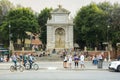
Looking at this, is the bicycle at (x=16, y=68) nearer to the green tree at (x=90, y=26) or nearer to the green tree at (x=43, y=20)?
the green tree at (x=90, y=26)

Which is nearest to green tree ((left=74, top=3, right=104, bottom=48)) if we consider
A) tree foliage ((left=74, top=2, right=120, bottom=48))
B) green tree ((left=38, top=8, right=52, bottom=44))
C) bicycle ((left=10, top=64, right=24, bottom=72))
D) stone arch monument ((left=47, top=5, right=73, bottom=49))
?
tree foliage ((left=74, top=2, right=120, bottom=48))

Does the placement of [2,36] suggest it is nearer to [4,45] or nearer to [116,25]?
[4,45]

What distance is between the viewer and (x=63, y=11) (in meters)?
77.4

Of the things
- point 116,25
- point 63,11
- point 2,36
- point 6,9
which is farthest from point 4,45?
point 116,25

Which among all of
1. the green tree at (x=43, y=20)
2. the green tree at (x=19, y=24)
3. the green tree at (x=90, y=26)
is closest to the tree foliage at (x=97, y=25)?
the green tree at (x=90, y=26)

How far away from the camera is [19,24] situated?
8269cm

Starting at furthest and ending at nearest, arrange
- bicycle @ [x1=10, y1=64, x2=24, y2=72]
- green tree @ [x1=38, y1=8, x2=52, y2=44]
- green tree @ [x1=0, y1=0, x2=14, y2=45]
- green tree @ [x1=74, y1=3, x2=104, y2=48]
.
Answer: green tree @ [x1=0, y1=0, x2=14, y2=45] < green tree @ [x1=38, y1=8, x2=52, y2=44] < green tree @ [x1=74, y1=3, x2=104, y2=48] < bicycle @ [x1=10, y1=64, x2=24, y2=72]

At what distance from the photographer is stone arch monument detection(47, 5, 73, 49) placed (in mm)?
75625

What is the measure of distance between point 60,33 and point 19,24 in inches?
438

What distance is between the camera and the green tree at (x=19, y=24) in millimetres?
82875

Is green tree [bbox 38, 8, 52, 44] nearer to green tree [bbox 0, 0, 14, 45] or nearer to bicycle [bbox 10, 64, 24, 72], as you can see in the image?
green tree [bbox 0, 0, 14, 45]

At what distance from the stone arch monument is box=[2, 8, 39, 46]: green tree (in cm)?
881

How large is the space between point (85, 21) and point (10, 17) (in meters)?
16.5

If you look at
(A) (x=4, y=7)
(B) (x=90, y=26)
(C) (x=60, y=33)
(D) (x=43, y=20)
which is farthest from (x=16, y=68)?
(A) (x=4, y=7)
